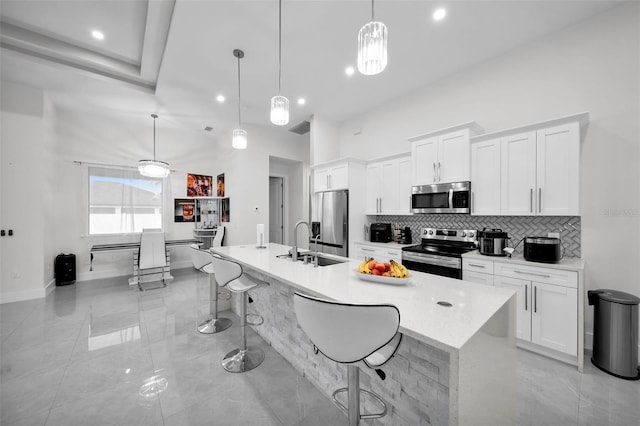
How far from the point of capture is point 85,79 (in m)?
3.62

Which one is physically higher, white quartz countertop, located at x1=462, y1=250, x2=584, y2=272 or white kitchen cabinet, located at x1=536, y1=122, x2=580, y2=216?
white kitchen cabinet, located at x1=536, y1=122, x2=580, y2=216

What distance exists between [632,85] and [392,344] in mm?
3361

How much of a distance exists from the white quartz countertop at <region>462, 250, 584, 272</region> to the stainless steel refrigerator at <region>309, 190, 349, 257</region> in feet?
6.17

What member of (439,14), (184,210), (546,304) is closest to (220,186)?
(184,210)

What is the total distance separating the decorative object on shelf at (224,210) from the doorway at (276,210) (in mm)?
1401

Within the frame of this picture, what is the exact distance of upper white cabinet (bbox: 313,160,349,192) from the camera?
164 inches

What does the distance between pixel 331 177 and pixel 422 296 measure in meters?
3.30

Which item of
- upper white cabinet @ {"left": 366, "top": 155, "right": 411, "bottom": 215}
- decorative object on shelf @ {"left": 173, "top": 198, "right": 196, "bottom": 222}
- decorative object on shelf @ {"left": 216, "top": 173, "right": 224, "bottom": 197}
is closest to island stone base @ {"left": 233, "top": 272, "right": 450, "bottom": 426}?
upper white cabinet @ {"left": 366, "top": 155, "right": 411, "bottom": 215}

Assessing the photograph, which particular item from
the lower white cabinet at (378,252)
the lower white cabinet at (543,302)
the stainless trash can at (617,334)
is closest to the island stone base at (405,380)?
the lower white cabinet at (543,302)

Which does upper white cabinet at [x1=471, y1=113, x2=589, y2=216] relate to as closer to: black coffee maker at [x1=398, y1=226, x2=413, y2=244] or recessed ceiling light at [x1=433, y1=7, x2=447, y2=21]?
black coffee maker at [x1=398, y1=226, x2=413, y2=244]

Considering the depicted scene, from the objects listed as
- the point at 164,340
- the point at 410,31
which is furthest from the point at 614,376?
the point at 164,340

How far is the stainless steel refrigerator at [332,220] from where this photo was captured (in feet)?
13.5

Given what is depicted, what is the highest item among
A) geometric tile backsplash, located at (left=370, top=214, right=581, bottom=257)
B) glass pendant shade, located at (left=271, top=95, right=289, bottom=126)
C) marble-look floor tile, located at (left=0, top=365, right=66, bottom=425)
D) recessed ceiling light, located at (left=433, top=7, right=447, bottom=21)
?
recessed ceiling light, located at (left=433, top=7, right=447, bottom=21)

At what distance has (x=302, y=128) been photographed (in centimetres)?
562
